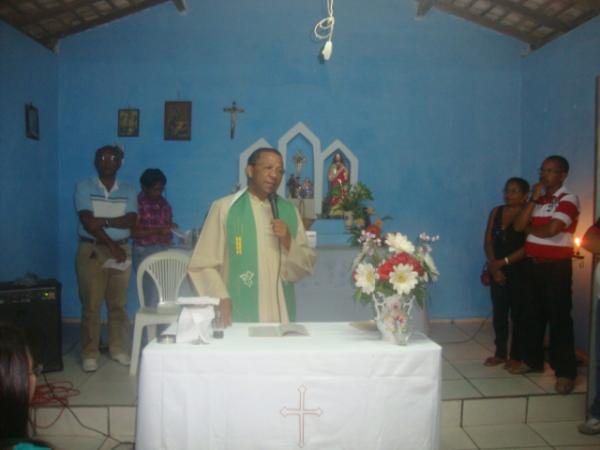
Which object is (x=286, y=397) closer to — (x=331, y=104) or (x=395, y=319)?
(x=395, y=319)

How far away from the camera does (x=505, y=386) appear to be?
4.16 m

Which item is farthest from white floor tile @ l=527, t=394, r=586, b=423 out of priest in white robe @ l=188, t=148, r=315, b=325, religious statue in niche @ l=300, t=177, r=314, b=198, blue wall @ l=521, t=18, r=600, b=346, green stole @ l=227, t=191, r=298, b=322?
religious statue in niche @ l=300, t=177, r=314, b=198

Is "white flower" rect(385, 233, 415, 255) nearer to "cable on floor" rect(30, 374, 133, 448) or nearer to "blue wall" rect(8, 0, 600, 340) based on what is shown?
"cable on floor" rect(30, 374, 133, 448)

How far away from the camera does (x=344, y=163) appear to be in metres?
6.27

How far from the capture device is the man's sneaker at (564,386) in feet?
13.1

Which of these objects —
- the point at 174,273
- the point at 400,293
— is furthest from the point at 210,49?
the point at 400,293

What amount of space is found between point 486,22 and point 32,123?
4.85 meters

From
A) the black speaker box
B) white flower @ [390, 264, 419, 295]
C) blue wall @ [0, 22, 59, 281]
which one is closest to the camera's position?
white flower @ [390, 264, 419, 295]

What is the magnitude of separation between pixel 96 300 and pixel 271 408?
2.76 metres

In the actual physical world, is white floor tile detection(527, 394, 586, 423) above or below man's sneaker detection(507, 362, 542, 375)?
below

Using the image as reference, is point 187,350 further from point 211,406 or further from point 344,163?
point 344,163

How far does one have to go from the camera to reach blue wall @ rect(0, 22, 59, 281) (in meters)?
4.83

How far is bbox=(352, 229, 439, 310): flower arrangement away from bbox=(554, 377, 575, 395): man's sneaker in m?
2.13

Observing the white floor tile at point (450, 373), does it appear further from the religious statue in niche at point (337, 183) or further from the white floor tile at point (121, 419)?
the white floor tile at point (121, 419)
